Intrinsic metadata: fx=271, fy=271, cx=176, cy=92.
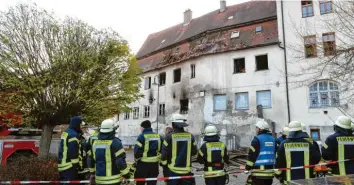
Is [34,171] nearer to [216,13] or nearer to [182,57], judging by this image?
[182,57]

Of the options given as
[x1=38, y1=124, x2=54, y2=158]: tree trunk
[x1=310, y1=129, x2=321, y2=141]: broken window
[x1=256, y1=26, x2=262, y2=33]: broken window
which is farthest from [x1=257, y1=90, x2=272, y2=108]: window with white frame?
[x1=38, y1=124, x2=54, y2=158]: tree trunk

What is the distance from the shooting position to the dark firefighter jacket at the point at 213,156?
18.5 ft

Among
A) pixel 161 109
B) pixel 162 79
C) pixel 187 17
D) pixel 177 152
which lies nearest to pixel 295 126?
pixel 177 152

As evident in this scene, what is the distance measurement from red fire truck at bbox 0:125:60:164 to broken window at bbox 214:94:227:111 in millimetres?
13091

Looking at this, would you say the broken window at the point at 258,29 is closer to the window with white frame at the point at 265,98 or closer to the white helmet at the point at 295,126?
the window with white frame at the point at 265,98

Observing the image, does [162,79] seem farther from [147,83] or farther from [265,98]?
[265,98]

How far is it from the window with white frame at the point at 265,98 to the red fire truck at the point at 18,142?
13949 millimetres

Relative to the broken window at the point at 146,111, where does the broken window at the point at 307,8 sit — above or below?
above

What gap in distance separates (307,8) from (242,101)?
7797 millimetres

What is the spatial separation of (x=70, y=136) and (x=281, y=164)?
13.7 feet

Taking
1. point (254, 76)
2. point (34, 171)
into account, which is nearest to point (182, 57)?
point (254, 76)

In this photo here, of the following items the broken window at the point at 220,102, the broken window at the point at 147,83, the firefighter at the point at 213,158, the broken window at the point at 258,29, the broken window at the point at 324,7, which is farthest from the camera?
the broken window at the point at 147,83

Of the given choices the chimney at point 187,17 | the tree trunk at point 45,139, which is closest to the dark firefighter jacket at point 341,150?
the tree trunk at point 45,139

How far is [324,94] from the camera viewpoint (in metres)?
17.5
